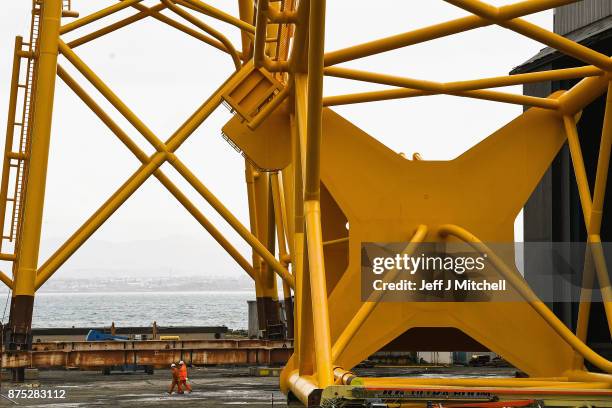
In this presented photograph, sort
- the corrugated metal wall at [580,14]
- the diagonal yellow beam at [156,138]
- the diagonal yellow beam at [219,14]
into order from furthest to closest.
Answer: the diagonal yellow beam at [219,14], the diagonal yellow beam at [156,138], the corrugated metal wall at [580,14]

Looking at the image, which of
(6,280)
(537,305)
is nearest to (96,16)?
(6,280)

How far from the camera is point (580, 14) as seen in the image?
2675cm

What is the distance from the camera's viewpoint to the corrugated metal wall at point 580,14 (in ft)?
84.4

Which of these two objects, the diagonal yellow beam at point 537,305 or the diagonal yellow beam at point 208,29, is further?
the diagonal yellow beam at point 208,29

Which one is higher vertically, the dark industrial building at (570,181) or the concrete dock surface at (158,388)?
the dark industrial building at (570,181)

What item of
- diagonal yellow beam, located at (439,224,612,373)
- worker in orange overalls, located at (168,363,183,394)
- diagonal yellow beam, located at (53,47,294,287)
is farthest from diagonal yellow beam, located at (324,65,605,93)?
worker in orange overalls, located at (168,363,183,394)

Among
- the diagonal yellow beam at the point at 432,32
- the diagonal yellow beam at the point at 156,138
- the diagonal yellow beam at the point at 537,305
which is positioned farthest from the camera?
the diagonal yellow beam at the point at 156,138

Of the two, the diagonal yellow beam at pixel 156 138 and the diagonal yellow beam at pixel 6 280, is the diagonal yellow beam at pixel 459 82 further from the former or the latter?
the diagonal yellow beam at pixel 6 280

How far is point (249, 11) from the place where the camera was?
34.0 metres

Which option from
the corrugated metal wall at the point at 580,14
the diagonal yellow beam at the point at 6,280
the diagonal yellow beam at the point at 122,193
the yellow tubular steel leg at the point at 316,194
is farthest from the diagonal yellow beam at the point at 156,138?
the yellow tubular steel leg at the point at 316,194

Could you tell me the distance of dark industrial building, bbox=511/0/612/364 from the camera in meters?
25.9

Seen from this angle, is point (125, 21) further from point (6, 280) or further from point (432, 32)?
point (432, 32)

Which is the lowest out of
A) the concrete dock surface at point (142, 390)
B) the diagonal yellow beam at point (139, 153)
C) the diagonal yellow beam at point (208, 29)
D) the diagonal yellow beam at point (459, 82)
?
the concrete dock surface at point (142, 390)

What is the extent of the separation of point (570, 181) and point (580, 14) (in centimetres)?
428
